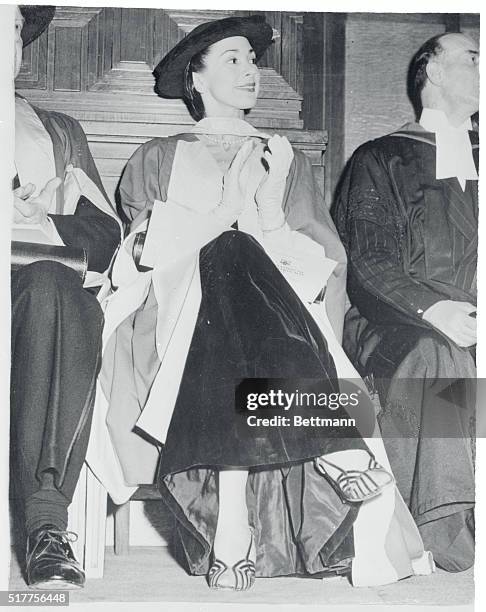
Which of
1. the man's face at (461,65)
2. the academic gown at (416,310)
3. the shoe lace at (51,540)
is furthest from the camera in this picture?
the man's face at (461,65)

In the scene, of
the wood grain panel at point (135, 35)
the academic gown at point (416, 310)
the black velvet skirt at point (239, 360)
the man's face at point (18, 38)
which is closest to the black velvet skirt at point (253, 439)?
the black velvet skirt at point (239, 360)

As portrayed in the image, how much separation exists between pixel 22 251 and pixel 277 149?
603 mm

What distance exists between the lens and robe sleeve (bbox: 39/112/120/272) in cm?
225

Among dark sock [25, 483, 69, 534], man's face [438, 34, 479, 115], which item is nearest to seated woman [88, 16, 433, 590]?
dark sock [25, 483, 69, 534]

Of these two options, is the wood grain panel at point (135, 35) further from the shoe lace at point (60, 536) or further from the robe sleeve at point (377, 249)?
the shoe lace at point (60, 536)

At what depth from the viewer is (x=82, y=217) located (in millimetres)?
2262

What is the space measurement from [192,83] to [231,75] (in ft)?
0.29

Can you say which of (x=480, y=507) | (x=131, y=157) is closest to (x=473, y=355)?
(x=480, y=507)

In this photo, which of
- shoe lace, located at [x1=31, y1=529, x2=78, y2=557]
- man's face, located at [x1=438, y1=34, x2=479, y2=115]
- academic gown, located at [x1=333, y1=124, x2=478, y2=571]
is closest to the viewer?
shoe lace, located at [x1=31, y1=529, x2=78, y2=557]

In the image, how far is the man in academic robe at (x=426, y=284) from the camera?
7.31ft

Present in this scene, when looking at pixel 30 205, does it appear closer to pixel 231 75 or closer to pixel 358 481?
pixel 231 75

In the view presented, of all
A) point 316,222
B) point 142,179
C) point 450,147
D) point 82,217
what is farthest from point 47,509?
point 450,147

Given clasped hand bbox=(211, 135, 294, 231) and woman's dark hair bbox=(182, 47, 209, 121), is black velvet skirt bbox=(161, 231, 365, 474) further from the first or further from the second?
woman's dark hair bbox=(182, 47, 209, 121)

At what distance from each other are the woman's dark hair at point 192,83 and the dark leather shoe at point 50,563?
97 centimetres
